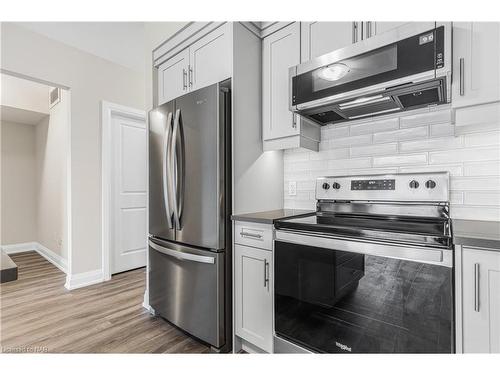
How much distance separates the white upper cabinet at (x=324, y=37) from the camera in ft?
4.92

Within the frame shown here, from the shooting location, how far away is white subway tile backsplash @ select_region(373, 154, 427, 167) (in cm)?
160

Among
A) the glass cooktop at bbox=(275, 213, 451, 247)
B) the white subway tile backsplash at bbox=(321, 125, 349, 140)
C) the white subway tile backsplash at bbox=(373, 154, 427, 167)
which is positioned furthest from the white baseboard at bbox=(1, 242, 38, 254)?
the white subway tile backsplash at bbox=(373, 154, 427, 167)

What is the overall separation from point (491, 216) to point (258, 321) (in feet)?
4.75

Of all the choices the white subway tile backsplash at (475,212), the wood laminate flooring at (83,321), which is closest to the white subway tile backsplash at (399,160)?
the white subway tile backsplash at (475,212)

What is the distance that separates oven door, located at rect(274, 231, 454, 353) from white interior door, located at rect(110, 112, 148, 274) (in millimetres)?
2406

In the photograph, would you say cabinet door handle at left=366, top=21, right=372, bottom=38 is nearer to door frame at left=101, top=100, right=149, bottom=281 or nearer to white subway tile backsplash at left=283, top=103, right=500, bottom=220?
white subway tile backsplash at left=283, top=103, right=500, bottom=220

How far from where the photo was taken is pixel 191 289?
69.6 inches

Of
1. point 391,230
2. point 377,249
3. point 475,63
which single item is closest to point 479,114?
point 475,63

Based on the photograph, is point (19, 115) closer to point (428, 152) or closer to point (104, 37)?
point (104, 37)

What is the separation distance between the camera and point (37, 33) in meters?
2.63

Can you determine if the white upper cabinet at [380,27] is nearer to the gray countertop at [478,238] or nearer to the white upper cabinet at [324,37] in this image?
the white upper cabinet at [324,37]

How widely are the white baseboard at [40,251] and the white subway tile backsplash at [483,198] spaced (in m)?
4.33

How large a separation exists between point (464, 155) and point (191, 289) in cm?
189
